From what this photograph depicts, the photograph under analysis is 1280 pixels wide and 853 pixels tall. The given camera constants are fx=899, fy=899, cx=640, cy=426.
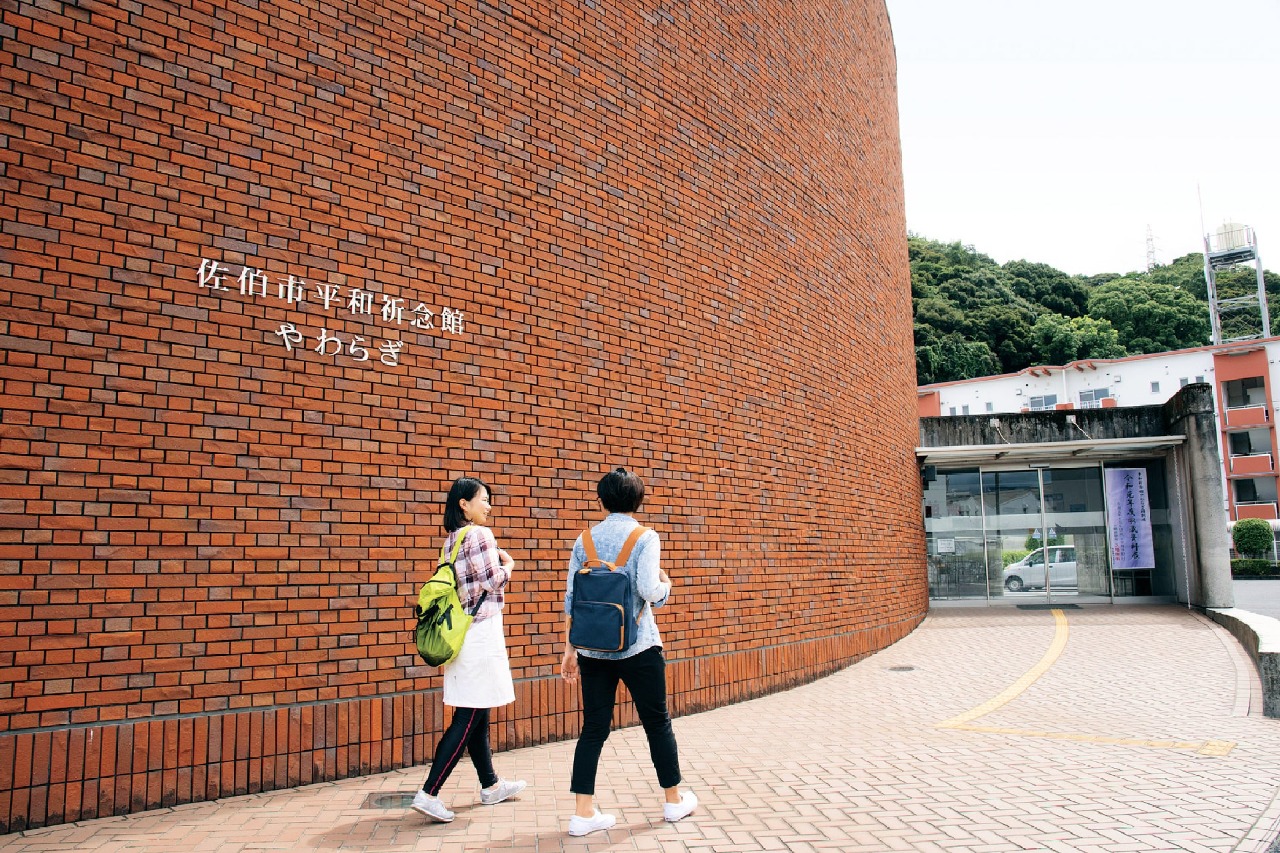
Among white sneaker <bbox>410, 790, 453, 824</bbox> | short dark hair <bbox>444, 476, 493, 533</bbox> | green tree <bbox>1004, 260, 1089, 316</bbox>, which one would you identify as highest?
green tree <bbox>1004, 260, 1089, 316</bbox>

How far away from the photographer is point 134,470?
4.58m

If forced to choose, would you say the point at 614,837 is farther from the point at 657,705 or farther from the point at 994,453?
the point at 994,453

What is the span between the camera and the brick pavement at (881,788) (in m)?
4.07

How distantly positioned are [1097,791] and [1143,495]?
589 inches

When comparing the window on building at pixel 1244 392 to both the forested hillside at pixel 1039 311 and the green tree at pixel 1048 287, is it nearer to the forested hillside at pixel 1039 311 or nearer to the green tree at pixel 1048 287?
the forested hillside at pixel 1039 311

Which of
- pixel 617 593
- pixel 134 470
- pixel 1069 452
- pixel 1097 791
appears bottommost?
pixel 1097 791

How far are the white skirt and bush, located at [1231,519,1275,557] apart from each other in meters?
41.2

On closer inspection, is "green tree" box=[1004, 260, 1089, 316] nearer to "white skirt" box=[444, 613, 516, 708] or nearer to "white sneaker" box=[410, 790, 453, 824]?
"white skirt" box=[444, 613, 516, 708]

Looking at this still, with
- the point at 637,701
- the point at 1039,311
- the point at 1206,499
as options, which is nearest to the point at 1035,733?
the point at 637,701

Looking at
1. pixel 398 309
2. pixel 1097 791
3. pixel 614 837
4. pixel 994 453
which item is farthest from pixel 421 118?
pixel 994 453

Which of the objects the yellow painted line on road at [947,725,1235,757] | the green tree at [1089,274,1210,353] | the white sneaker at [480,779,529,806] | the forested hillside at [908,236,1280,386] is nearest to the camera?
the white sneaker at [480,779,529,806]

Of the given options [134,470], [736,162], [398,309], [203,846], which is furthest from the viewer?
[736,162]

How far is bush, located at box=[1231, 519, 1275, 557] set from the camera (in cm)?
3694

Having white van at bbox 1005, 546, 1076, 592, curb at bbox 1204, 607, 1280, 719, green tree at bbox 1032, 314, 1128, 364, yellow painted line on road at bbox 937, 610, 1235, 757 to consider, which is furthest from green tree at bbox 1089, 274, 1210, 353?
yellow painted line on road at bbox 937, 610, 1235, 757
